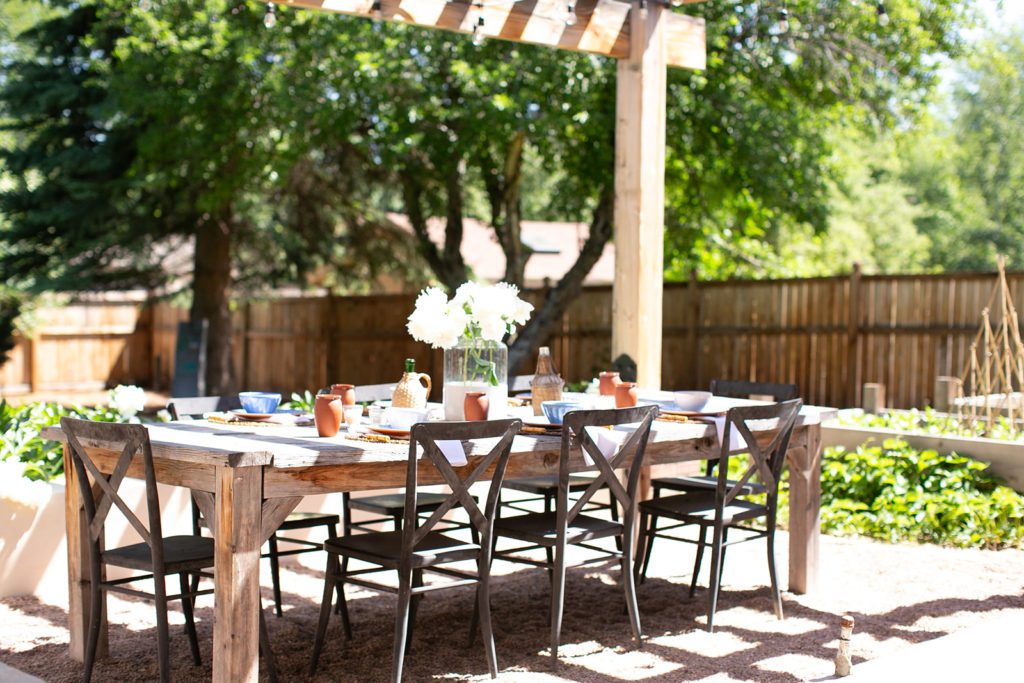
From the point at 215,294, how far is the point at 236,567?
11129 millimetres

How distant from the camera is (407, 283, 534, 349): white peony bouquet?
376cm

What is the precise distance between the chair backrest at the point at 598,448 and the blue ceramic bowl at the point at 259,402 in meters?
1.12

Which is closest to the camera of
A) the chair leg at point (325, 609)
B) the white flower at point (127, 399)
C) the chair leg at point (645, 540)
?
the chair leg at point (325, 609)

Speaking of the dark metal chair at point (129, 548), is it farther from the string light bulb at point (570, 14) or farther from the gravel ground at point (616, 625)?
the string light bulb at point (570, 14)

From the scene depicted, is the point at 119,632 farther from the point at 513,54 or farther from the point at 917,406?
the point at 917,406

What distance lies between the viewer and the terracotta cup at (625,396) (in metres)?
4.34

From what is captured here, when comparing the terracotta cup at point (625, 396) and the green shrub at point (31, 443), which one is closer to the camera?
the terracotta cup at point (625, 396)

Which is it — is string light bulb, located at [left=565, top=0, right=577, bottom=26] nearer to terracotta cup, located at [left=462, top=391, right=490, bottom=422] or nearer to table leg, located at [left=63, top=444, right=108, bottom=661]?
terracotta cup, located at [left=462, top=391, right=490, bottom=422]

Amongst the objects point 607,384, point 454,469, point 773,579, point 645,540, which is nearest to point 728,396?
point 645,540

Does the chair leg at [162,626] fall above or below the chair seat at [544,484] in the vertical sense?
below

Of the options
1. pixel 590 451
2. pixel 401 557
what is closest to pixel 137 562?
pixel 401 557

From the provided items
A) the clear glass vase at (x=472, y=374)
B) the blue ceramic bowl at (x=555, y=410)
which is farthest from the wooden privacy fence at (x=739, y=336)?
the clear glass vase at (x=472, y=374)

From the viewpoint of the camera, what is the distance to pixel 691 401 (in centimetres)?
460

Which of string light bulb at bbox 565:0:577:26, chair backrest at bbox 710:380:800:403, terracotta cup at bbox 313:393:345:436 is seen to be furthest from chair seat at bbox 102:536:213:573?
string light bulb at bbox 565:0:577:26
